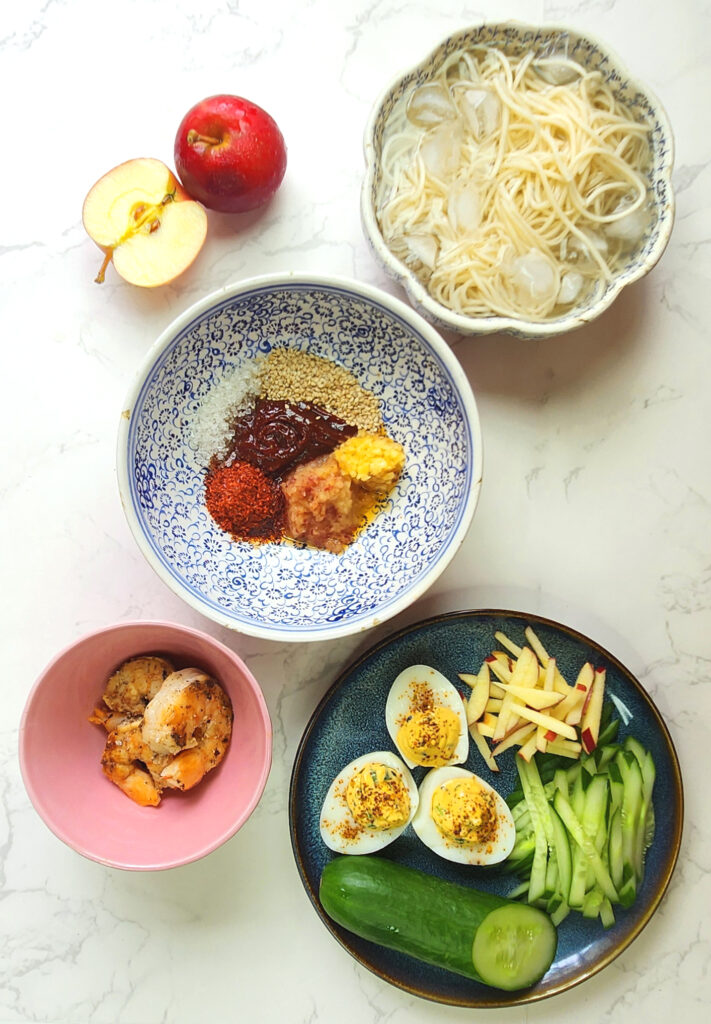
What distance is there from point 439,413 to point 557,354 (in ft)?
1.14

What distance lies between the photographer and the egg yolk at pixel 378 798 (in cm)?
157

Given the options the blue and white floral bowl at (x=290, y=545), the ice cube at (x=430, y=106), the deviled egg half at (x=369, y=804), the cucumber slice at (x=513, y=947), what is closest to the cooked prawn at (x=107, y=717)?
the blue and white floral bowl at (x=290, y=545)

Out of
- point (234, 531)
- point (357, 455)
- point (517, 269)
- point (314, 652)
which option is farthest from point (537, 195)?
point (314, 652)

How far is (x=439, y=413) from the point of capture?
1559mm

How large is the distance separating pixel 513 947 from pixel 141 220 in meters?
1.62

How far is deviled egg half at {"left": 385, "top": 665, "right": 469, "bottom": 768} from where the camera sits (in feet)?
5.29

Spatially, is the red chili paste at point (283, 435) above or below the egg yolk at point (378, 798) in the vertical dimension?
above

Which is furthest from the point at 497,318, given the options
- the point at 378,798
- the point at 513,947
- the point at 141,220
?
the point at 513,947

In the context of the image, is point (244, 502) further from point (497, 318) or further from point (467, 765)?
point (467, 765)

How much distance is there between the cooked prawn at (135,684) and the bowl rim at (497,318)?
882 mm

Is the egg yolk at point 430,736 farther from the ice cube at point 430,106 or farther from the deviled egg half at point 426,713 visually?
the ice cube at point 430,106

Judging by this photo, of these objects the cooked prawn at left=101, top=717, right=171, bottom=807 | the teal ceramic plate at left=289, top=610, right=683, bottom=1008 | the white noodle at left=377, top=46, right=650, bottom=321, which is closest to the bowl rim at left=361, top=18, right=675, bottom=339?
the white noodle at left=377, top=46, right=650, bottom=321

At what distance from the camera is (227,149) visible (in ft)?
5.00

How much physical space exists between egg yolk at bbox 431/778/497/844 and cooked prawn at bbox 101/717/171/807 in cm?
56
